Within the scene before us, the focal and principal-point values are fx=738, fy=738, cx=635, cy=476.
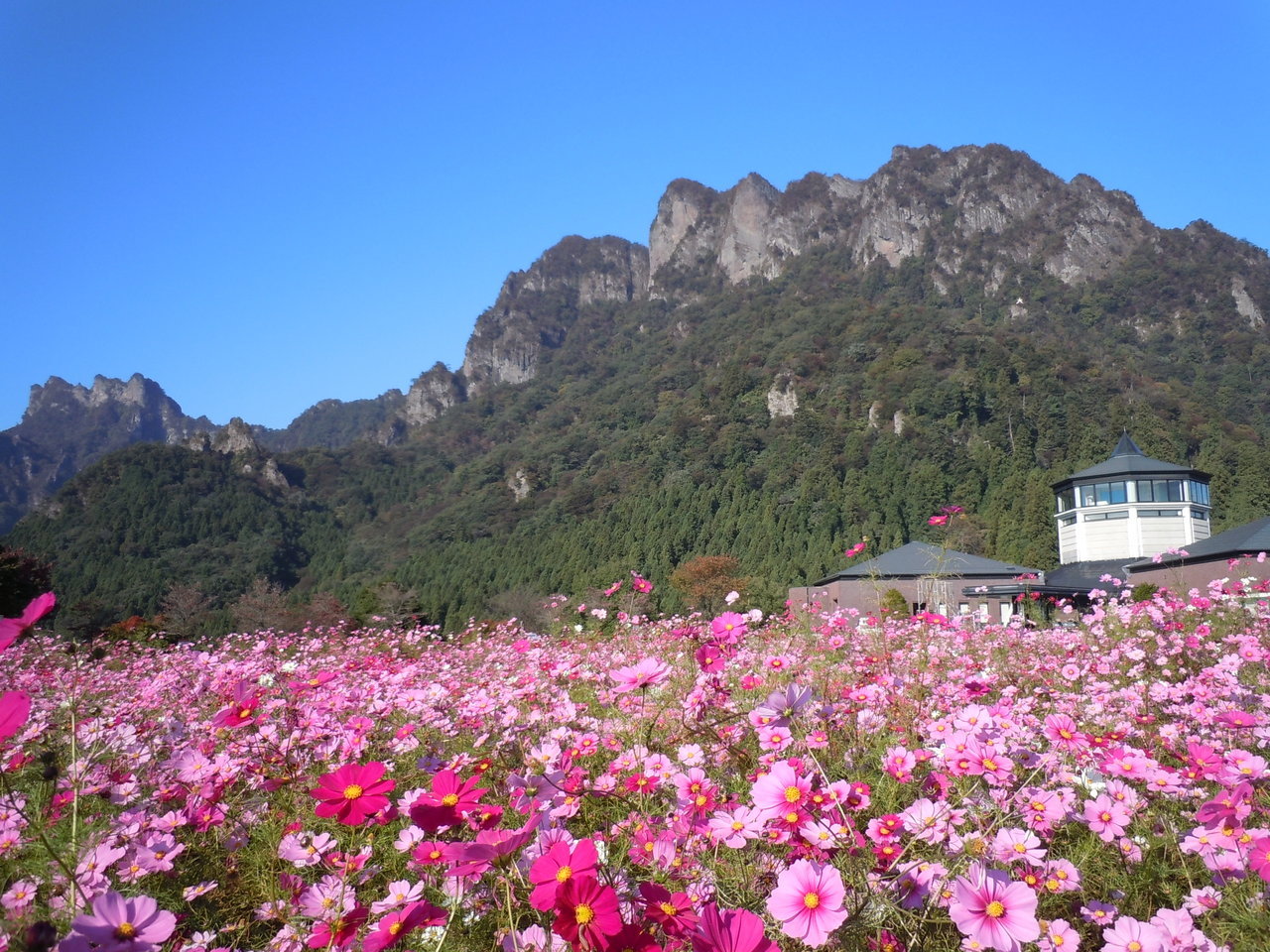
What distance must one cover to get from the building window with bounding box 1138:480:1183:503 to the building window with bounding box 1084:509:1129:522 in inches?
19.0

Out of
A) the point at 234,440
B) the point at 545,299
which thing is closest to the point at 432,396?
the point at 545,299

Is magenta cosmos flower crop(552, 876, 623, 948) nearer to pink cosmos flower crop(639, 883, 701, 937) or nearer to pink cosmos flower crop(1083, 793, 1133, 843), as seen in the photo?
pink cosmos flower crop(639, 883, 701, 937)

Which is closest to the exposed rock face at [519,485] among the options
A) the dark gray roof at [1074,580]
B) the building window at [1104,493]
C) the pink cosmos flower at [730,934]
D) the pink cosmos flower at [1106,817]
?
the building window at [1104,493]

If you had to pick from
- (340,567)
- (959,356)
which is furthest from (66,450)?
(959,356)

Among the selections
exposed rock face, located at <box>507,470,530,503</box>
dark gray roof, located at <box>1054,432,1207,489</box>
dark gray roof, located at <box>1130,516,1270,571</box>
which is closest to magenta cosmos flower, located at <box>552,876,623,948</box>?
dark gray roof, located at <box>1130,516,1270,571</box>

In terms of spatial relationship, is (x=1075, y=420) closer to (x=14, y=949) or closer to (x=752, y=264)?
(x=14, y=949)

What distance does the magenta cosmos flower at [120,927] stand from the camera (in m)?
0.68

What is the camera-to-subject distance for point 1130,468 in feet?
59.6

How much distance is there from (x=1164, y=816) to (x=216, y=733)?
89.6 inches

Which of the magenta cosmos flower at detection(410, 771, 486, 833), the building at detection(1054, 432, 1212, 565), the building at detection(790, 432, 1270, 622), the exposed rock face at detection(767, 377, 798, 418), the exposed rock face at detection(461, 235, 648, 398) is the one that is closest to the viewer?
the magenta cosmos flower at detection(410, 771, 486, 833)

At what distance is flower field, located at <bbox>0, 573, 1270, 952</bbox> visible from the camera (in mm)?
880

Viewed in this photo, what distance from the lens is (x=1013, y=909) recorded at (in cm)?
90

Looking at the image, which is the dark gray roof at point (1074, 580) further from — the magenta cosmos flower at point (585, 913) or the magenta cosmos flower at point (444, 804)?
the magenta cosmos flower at point (585, 913)

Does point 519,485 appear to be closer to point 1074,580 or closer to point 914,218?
point 1074,580
